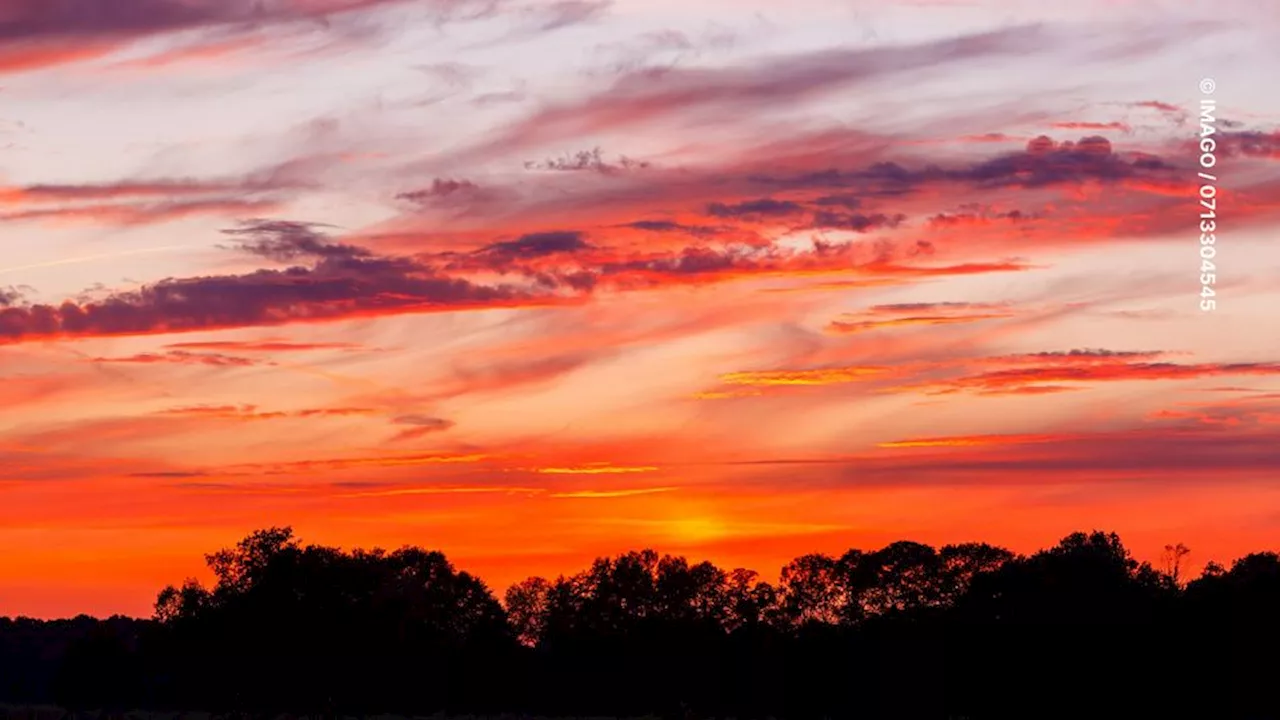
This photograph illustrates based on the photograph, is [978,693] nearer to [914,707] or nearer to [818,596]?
[914,707]

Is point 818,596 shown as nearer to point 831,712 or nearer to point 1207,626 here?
point 831,712

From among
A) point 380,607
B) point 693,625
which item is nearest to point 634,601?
point 693,625

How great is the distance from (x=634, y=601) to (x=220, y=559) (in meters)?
42.3

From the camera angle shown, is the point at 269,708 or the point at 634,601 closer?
the point at 269,708

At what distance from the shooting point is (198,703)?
5758 inches

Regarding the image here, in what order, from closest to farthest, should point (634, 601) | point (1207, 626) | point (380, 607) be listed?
1. point (1207, 626)
2. point (380, 607)
3. point (634, 601)

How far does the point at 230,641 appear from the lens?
14725 cm

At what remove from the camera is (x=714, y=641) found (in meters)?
155

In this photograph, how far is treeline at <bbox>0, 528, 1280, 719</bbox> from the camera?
100 metres

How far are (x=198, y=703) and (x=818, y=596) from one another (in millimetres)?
59960

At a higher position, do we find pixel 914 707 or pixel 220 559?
pixel 220 559

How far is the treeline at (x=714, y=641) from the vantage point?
100500mm

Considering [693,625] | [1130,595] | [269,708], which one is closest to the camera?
[1130,595]

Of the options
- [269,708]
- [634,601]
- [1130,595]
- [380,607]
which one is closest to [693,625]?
[634,601]
